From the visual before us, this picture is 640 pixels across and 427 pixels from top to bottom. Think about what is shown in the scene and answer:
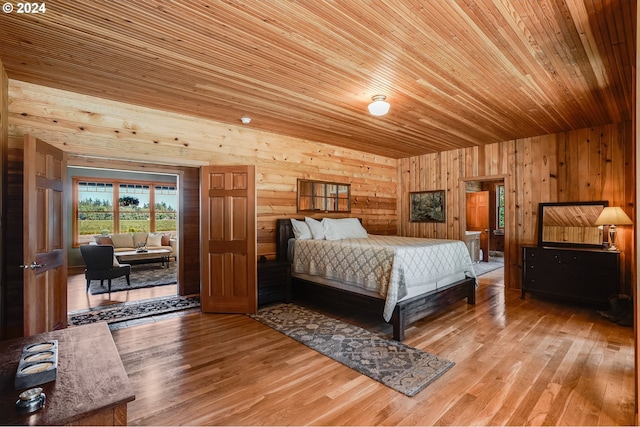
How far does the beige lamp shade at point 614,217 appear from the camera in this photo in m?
3.87

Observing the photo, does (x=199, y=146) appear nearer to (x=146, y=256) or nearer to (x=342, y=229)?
(x=342, y=229)

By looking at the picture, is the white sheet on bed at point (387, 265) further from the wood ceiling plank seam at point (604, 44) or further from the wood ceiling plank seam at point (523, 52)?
the wood ceiling plank seam at point (604, 44)

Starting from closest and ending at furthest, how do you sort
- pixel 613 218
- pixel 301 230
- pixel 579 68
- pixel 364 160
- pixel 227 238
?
pixel 579 68
pixel 613 218
pixel 227 238
pixel 301 230
pixel 364 160

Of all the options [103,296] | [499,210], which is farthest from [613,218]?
[103,296]

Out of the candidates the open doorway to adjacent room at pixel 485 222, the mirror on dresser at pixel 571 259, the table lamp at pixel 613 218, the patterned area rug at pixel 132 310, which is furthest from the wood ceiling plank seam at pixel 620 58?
the patterned area rug at pixel 132 310

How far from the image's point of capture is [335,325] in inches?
141

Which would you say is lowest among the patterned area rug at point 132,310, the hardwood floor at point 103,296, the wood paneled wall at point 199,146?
the hardwood floor at point 103,296

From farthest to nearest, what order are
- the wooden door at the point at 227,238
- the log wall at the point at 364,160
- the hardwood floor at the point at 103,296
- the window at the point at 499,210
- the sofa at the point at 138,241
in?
1. the window at the point at 499,210
2. the sofa at the point at 138,241
3. the hardwood floor at the point at 103,296
4. the wooden door at the point at 227,238
5. the log wall at the point at 364,160

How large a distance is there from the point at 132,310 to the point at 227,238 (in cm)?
167

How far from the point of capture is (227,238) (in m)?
4.17

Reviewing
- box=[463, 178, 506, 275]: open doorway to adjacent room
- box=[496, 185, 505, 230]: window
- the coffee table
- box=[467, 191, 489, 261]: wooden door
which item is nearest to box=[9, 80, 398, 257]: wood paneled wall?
box=[463, 178, 506, 275]: open doorway to adjacent room

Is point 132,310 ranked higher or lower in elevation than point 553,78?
lower

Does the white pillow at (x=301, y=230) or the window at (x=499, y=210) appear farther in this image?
the window at (x=499, y=210)

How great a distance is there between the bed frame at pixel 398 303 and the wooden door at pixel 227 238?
0.75 metres
